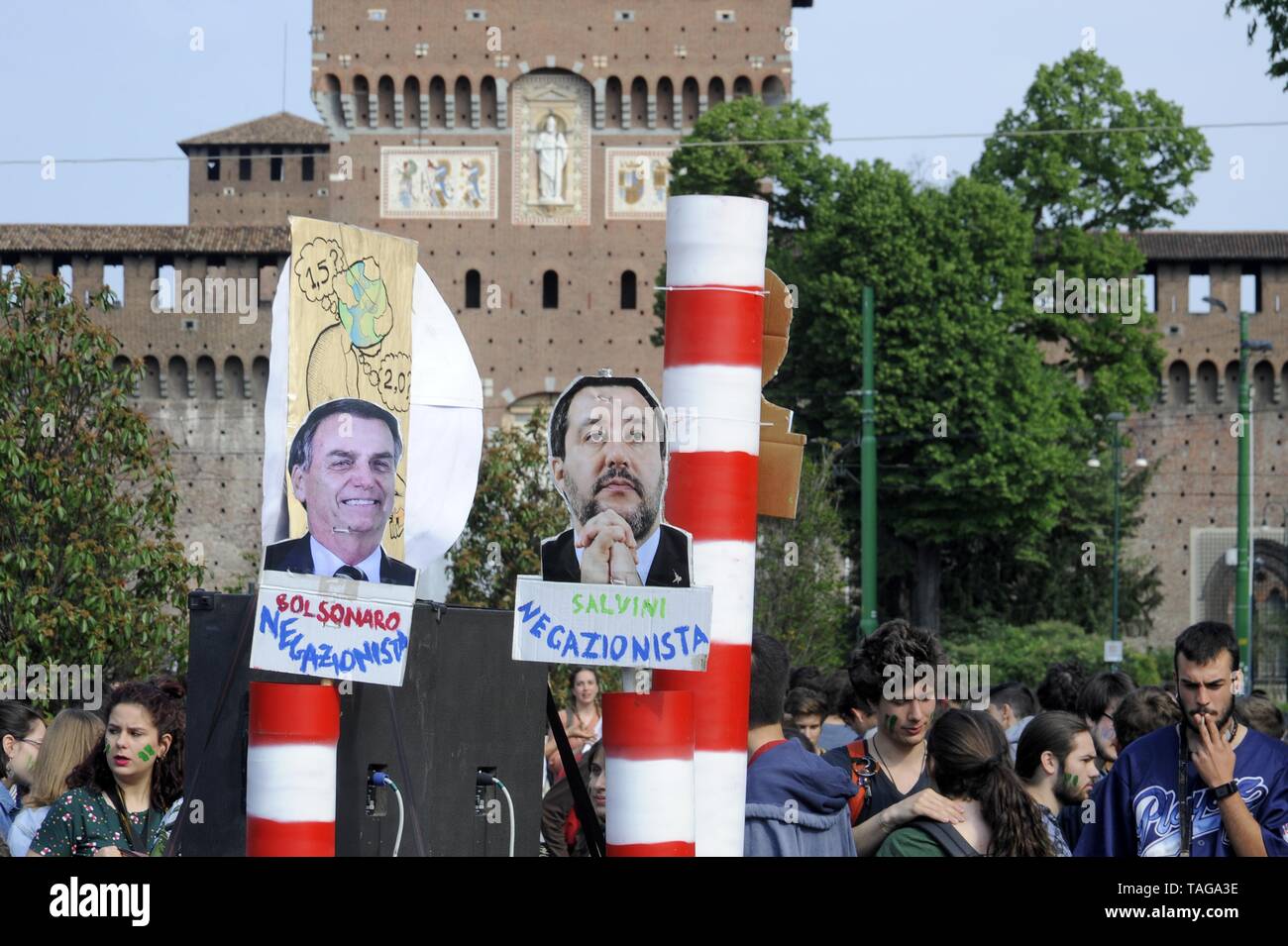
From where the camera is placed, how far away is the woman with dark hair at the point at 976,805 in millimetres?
4410

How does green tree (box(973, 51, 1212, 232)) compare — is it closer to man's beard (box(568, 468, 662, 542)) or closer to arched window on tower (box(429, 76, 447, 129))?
arched window on tower (box(429, 76, 447, 129))

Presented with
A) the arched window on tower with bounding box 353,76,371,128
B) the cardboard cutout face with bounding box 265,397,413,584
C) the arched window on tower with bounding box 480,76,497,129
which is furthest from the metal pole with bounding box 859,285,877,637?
the arched window on tower with bounding box 353,76,371,128

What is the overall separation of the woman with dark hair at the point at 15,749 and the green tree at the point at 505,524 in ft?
59.5

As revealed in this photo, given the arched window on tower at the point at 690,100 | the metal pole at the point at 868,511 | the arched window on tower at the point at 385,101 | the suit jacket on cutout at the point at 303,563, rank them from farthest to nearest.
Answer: the arched window on tower at the point at 385,101
the arched window on tower at the point at 690,100
the metal pole at the point at 868,511
the suit jacket on cutout at the point at 303,563

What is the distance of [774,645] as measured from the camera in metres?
4.65

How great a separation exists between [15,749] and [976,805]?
3911 mm

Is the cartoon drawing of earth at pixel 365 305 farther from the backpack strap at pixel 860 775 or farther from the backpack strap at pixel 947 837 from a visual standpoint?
the backpack strap at pixel 860 775

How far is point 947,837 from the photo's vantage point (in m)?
4.40

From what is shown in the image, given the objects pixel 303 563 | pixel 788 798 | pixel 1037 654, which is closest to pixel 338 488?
pixel 303 563

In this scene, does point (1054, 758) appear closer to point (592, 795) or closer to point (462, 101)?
point (592, 795)

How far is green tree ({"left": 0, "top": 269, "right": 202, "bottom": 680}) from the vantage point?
48.3 ft

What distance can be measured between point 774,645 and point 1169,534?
46.5m

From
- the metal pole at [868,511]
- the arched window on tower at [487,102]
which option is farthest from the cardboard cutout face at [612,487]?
the arched window on tower at [487,102]
